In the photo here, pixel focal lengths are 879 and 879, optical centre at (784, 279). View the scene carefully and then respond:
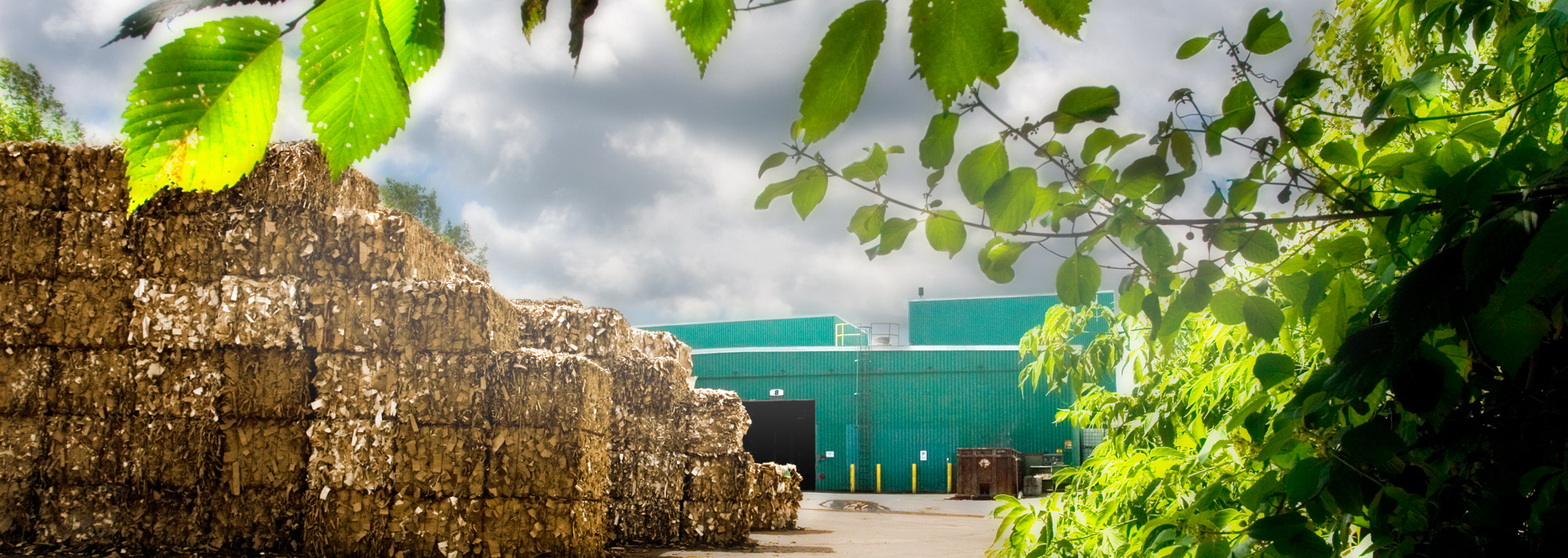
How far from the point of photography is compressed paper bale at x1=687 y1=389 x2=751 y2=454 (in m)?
8.41

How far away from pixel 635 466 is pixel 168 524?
3.52m

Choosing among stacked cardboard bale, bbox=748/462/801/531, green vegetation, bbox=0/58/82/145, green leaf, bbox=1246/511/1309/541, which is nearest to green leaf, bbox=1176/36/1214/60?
green leaf, bbox=1246/511/1309/541

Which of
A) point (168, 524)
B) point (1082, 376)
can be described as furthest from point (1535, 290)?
point (168, 524)

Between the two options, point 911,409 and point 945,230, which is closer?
point 945,230

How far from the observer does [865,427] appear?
25.4 metres

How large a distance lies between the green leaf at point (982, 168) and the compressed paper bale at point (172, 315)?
18.7 ft

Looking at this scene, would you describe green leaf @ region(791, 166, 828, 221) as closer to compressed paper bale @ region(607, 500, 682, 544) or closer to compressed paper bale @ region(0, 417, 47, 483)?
compressed paper bale @ region(0, 417, 47, 483)

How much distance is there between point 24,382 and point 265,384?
1444mm

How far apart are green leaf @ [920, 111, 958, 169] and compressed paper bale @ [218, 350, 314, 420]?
18.6 ft

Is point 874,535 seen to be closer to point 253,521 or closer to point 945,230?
point 253,521

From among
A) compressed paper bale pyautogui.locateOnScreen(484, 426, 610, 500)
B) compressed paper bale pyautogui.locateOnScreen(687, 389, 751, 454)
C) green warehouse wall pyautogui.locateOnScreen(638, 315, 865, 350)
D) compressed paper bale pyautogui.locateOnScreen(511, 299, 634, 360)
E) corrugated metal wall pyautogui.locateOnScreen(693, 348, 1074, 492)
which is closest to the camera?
compressed paper bale pyautogui.locateOnScreen(484, 426, 610, 500)

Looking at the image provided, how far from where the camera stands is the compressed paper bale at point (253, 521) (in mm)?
5387

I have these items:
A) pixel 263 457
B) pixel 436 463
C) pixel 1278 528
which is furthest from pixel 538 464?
pixel 1278 528

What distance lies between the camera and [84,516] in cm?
535
